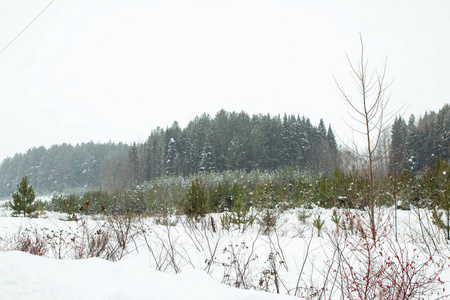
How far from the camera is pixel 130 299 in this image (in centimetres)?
A: 174

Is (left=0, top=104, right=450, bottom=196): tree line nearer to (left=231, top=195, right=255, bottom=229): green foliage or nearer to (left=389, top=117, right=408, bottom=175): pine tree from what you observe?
(left=389, top=117, right=408, bottom=175): pine tree

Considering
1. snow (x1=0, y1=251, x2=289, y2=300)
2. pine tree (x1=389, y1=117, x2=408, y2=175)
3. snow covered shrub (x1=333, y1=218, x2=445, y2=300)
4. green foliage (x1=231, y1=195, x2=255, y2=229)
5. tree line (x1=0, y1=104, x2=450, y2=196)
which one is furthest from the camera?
tree line (x1=0, y1=104, x2=450, y2=196)

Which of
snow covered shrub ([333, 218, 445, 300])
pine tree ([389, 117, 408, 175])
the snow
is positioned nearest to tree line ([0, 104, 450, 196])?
pine tree ([389, 117, 408, 175])

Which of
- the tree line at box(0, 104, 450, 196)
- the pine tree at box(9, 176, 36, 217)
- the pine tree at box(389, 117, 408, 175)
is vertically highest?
the tree line at box(0, 104, 450, 196)

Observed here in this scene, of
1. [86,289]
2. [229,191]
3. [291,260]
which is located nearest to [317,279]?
[291,260]

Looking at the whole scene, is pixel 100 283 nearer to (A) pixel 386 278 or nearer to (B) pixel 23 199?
(A) pixel 386 278

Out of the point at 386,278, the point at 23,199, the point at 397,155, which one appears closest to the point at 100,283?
the point at 386,278

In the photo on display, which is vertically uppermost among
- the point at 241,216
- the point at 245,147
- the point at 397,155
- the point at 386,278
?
the point at 245,147

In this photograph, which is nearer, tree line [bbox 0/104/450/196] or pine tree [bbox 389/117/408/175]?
pine tree [bbox 389/117/408/175]

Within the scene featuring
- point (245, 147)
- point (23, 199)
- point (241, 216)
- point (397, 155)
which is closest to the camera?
point (397, 155)

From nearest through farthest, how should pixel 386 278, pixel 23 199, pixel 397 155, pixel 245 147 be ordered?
pixel 386 278 < pixel 397 155 < pixel 23 199 < pixel 245 147

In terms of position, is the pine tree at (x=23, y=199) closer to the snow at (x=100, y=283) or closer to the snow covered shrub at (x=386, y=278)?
the snow at (x=100, y=283)

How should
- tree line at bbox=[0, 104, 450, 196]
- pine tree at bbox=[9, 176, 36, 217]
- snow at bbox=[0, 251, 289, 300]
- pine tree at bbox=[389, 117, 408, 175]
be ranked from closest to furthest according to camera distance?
1. snow at bbox=[0, 251, 289, 300]
2. pine tree at bbox=[389, 117, 408, 175]
3. pine tree at bbox=[9, 176, 36, 217]
4. tree line at bbox=[0, 104, 450, 196]

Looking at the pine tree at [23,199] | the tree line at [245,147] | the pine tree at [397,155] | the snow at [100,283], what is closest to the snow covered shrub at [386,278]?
the snow at [100,283]
